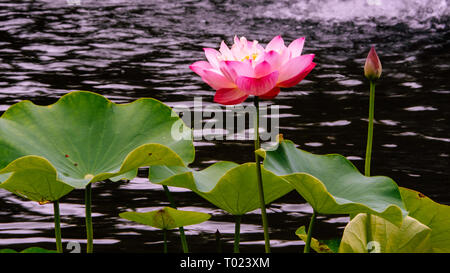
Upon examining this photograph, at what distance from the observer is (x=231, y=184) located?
3.98 feet

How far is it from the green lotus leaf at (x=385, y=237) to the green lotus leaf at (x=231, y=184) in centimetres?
14

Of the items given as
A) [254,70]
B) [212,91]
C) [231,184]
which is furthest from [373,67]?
[212,91]

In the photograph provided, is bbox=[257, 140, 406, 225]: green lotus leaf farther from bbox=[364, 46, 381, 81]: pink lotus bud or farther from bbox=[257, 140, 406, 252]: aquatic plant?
bbox=[364, 46, 381, 81]: pink lotus bud

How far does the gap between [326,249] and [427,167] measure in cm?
140

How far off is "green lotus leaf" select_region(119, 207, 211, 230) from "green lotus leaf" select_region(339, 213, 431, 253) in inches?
10.2

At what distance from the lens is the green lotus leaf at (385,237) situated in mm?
1232

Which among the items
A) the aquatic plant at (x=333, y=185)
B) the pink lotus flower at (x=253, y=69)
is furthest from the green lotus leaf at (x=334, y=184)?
the pink lotus flower at (x=253, y=69)

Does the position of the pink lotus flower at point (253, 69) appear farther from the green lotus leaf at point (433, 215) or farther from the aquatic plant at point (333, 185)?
the green lotus leaf at point (433, 215)

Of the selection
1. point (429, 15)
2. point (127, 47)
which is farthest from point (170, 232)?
point (429, 15)

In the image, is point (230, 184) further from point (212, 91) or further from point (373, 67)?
point (212, 91)

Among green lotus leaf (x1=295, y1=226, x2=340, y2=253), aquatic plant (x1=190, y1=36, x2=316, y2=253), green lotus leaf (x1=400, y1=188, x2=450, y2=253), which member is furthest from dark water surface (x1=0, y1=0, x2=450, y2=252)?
aquatic plant (x1=190, y1=36, x2=316, y2=253)

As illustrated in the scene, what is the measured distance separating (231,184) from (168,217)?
130 millimetres

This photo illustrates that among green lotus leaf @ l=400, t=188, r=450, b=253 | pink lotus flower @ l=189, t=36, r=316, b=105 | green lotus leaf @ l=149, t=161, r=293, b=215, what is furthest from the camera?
green lotus leaf @ l=400, t=188, r=450, b=253

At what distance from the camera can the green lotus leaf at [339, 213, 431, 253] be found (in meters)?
1.23
